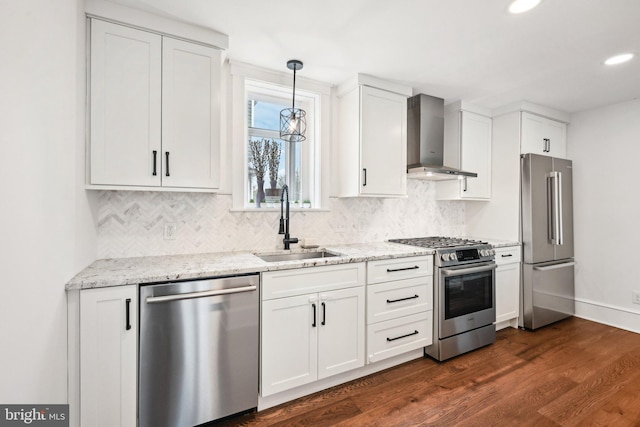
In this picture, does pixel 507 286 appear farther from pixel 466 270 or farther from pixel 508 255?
pixel 466 270

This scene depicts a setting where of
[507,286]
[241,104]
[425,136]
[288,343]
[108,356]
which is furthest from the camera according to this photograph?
[507,286]

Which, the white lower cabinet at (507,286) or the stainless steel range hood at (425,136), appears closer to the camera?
the stainless steel range hood at (425,136)

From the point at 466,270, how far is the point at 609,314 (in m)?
2.25

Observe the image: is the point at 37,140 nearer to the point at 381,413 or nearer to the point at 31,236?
the point at 31,236

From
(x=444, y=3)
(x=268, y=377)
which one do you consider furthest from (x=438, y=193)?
(x=268, y=377)

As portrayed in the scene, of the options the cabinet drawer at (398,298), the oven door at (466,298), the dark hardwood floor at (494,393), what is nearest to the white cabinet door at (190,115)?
the cabinet drawer at (398,298)

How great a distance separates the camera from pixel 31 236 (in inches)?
43.6

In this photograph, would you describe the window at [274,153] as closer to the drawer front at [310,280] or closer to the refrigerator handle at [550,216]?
the drawer front at [310,280]

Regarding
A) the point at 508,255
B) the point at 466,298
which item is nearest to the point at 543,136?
the point at 508,255

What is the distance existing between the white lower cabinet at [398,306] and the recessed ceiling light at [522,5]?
1.82m

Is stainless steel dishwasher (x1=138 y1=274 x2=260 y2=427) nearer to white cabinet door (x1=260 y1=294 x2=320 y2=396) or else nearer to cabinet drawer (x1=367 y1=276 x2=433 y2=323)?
white cabinet door (x1=260 y1=294 x2=320 y2=396)

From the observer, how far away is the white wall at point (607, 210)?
3.28 metres

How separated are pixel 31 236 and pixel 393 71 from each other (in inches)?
105

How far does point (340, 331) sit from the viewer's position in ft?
7.10
